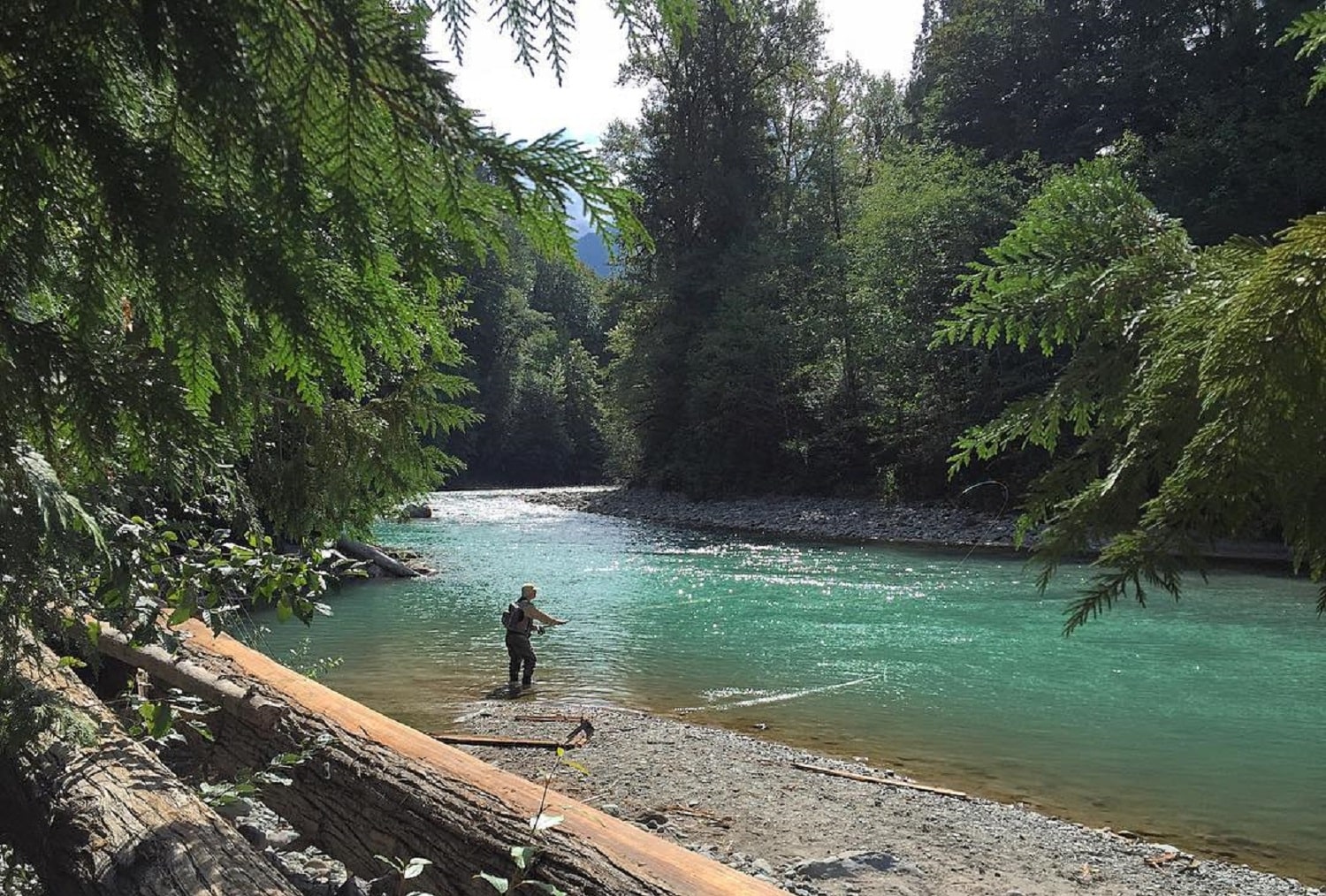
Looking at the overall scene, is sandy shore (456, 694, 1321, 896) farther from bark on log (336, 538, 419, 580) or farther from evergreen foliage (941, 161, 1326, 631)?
bark on log (336, 538, 419, 580)

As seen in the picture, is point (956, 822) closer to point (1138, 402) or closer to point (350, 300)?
point (1138, 402)

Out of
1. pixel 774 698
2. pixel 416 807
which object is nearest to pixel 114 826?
pixel 416 807

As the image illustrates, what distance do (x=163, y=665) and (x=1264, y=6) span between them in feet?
123

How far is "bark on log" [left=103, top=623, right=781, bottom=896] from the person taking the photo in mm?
3285

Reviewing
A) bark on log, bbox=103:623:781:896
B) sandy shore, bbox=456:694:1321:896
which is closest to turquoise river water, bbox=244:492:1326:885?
sandy shore, bbox=456:694:1321:896

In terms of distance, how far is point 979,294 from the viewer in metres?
2.87

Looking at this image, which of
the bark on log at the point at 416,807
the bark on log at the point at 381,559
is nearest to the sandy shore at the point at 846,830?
the bark on log at the point at 416,807

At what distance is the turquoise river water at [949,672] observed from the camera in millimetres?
7820

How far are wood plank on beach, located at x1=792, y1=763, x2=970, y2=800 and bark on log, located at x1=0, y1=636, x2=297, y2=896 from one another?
5.59m

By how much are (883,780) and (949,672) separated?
432 cm

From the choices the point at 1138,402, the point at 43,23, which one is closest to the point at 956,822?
the point at 1138,402

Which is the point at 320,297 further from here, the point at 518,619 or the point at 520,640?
the point at 520,640

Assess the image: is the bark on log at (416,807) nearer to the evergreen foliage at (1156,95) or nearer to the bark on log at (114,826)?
the bark on log at (114,826)

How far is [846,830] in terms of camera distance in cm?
654
